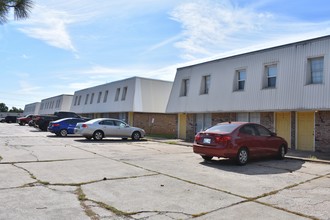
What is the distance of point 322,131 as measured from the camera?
A: 15016 millimetres

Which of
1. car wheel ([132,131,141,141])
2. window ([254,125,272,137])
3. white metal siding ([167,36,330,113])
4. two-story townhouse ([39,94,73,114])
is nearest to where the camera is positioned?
window ([254,125,272,137])

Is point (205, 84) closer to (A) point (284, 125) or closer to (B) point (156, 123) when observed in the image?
(A) point (284, 125)

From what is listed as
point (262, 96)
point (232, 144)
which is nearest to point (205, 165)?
point (232, 144)

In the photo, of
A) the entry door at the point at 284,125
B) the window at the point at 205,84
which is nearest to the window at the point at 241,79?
the window at the point at 205,84

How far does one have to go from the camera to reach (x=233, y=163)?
36.4 ft

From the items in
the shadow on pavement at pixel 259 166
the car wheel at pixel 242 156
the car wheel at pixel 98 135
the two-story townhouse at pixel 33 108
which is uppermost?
the two-story townhouse at pixel 33 108

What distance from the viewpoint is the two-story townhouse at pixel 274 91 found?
48.8ft

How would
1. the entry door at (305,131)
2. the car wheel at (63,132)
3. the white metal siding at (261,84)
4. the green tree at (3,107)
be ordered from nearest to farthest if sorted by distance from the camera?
the white metal siding at (261,84), the entry door at (305,131), the car wheel at (63,132), the green tree at (3,107)

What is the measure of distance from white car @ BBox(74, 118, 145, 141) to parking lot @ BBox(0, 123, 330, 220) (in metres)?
9.70

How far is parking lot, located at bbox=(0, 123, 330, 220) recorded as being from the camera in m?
5.21

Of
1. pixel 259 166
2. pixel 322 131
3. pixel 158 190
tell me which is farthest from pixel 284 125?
pixel 158 190

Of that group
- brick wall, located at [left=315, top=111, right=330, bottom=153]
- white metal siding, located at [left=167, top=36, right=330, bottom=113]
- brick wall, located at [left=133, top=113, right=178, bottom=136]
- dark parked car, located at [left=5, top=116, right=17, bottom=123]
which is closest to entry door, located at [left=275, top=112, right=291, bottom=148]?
white metal siding, located at [left=167, top=36, right=330, bottom=113]

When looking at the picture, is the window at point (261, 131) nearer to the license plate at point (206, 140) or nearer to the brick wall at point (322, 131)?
the license plate at point (206, 140)

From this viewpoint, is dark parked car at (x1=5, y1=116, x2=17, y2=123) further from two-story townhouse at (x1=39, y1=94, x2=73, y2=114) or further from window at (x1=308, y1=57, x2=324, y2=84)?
window at (x1=308, y1=57, x2=324, y2=84)
